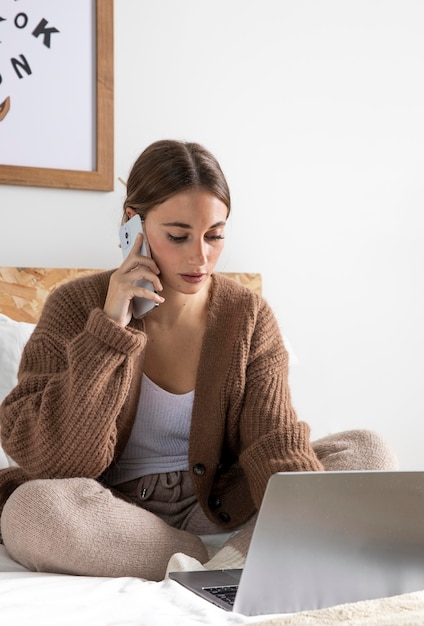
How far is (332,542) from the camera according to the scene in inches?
40.5

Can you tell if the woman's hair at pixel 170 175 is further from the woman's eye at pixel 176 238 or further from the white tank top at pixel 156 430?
the white tank top at pixel 156 430

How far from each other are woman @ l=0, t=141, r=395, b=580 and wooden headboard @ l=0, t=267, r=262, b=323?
430 millimetres

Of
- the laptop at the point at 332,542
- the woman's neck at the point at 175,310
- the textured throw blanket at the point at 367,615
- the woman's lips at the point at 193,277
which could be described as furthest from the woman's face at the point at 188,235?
the textured throw blanket at the point at 367,615

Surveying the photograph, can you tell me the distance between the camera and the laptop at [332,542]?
1.00m

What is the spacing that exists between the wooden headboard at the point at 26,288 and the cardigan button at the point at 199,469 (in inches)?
27.0

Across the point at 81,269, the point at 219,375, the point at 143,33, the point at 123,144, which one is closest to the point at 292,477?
the point at 219,375

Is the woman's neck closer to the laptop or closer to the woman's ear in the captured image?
the woman's ear

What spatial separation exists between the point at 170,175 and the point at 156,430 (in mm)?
464

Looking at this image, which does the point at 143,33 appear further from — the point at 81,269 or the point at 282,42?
the point at 81,269

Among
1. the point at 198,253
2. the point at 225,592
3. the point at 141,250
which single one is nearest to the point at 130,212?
the point at 141,250

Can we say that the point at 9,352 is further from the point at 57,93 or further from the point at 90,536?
the point at 57,93

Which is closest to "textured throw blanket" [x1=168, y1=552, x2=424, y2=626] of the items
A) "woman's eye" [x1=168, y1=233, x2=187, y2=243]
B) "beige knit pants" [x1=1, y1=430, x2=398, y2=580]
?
"beige knit pants" [x1=1, y1=430, x2=398, y2=580]

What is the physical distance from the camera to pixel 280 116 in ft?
8.22

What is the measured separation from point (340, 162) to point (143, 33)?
2.18 feet
